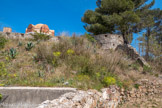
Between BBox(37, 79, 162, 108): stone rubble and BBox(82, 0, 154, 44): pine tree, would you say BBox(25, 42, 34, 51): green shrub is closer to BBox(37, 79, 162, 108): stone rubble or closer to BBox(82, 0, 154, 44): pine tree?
BBox(37, 79, 162, 108): stone rubble

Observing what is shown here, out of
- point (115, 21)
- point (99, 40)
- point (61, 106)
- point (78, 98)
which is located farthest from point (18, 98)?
point (115, 21)

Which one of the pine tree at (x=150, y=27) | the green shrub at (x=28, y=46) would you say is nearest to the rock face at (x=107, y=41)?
the pine tree at (x=150, y=27)

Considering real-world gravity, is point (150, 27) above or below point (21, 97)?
above

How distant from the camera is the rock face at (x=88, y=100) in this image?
82.4 inches

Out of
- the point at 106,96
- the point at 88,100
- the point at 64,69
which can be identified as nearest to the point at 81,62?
the point at 64,69

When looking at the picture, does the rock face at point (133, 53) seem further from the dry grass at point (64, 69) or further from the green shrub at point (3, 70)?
the green shrub at point (3, 70)

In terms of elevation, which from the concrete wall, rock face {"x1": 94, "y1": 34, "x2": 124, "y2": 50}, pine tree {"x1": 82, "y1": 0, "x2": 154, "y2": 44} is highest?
pine tree {"x1": 82, "y1": 0, "x2": 154, "y2": 44}

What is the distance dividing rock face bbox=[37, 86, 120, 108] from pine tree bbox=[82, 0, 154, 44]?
7475 millimetres

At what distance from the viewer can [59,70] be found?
3801mm

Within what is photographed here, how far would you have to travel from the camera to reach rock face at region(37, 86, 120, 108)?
82.4 inches

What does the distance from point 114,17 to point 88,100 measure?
9.11m

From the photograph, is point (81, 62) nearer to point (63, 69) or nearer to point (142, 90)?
point (63, 69)

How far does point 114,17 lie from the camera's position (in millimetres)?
10133

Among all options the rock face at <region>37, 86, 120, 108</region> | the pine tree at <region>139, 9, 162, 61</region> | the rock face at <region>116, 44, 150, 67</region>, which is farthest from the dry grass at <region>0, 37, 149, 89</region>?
the pine tree at <region>139, 9, 162, 61</region>
